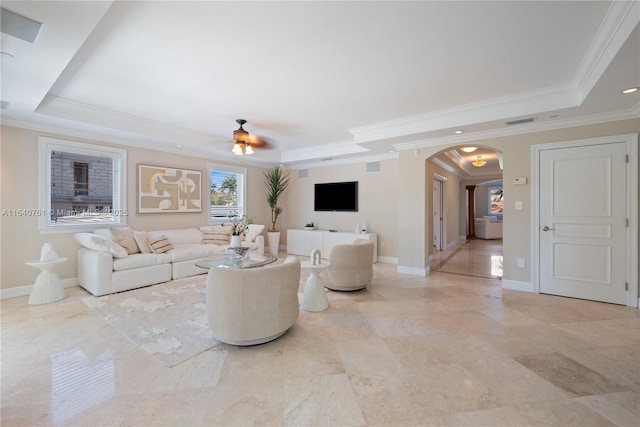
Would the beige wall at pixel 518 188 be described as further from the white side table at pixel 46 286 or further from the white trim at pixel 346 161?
the white side table at pixel 46 286

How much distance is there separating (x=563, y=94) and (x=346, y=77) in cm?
268

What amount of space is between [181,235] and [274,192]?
2.66 metres

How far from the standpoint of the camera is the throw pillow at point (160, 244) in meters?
4.59

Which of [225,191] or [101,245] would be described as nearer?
[101,245]

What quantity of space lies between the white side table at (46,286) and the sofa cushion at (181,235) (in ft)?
4.70

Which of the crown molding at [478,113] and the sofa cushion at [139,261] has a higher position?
the crown molding at [478,113]

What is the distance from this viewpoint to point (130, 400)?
5.79 feet

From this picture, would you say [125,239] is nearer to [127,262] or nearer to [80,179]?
[127,262]

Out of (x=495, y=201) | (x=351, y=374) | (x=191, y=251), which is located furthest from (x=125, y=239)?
(x=495, y=201)

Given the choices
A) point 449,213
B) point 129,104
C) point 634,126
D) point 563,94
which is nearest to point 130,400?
point 129,104

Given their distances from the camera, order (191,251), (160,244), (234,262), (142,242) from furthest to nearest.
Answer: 1. (191,251)
2. (160,244)
3. (142,242)
4. (234,262)

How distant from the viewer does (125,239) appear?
4.37 meters

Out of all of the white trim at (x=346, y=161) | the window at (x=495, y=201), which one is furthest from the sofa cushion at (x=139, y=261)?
the window at (x=495, y=201)

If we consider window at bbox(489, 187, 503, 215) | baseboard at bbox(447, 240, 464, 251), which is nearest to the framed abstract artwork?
baseboard at bbox(447, 240, 464, 251)
